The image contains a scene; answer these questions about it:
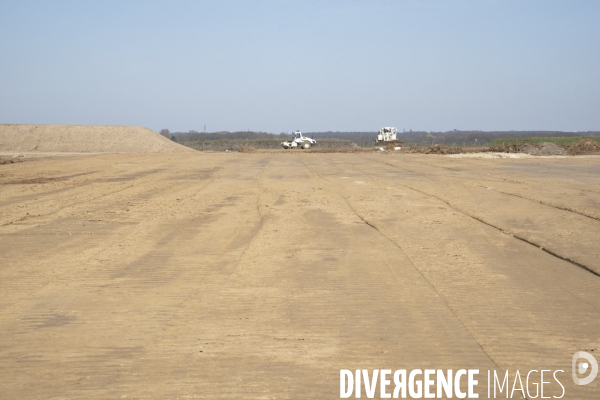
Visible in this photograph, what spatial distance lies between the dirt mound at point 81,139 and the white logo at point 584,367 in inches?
2169

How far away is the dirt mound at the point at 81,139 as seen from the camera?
56.9 meters

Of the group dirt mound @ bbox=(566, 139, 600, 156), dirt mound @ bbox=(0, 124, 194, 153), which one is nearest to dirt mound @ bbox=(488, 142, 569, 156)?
dirt mound @ bbox=(566, 139, 600, 156)

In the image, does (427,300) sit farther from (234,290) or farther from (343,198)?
(343,198)

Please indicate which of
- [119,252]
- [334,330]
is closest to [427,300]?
[334,330]

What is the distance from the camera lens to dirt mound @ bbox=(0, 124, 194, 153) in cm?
5691

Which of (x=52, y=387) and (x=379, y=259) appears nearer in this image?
(x=52, y=387)

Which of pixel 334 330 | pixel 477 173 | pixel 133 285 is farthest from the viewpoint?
pixel 477 173

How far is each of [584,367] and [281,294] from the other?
311cm

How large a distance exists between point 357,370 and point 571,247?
5855 millimetres

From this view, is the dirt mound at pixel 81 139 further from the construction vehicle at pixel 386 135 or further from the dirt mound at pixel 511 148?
the dirt mound at pixel 511 148

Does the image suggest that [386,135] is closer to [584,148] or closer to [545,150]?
[584,148]

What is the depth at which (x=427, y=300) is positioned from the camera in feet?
21.7

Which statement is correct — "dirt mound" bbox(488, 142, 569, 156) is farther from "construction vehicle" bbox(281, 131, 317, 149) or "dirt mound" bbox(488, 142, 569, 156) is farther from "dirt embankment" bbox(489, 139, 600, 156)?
"construction vehicle" bbox(281, 131, 317, 149)

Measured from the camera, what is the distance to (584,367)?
195 inches
